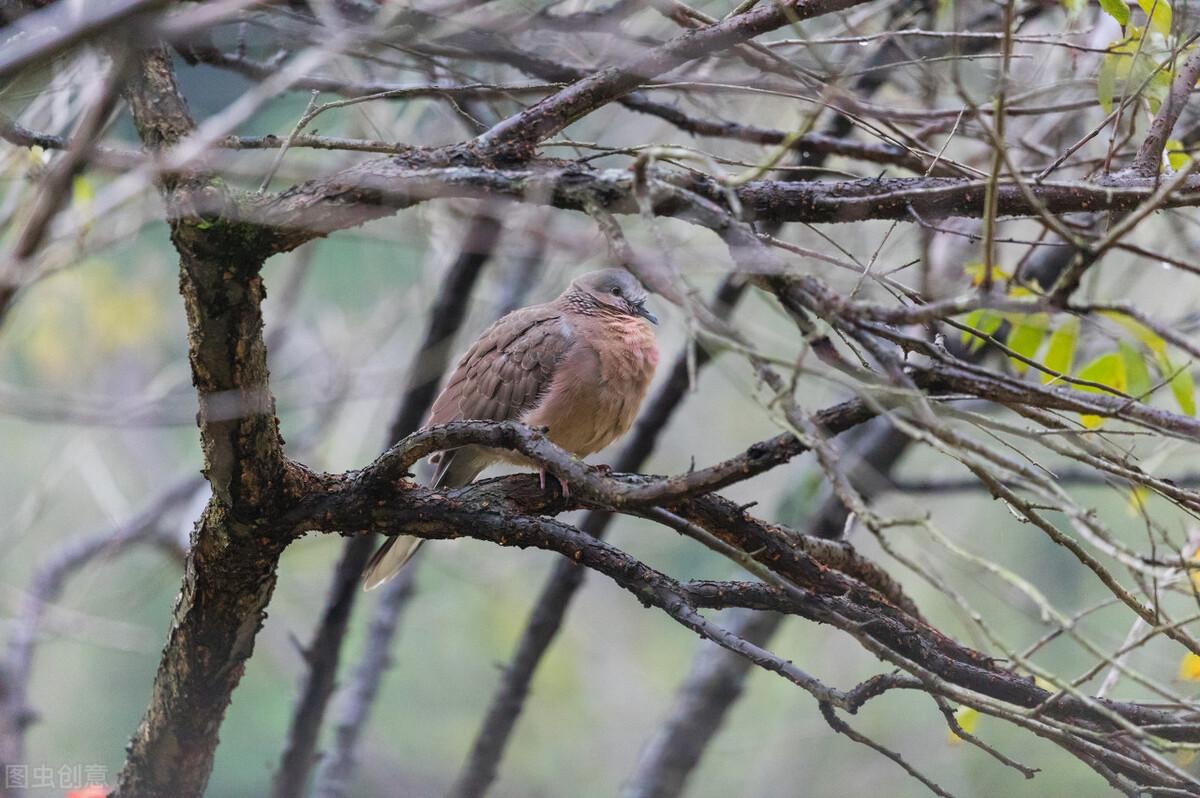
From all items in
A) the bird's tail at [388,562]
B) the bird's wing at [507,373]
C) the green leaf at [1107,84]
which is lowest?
the bird's tail at [388,562]

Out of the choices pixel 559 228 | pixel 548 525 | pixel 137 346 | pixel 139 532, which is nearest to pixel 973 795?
pixel 559 228

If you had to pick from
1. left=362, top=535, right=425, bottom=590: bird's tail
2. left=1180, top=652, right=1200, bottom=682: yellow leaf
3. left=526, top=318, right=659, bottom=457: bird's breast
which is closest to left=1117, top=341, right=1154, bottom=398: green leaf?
left=1180, top=652, right=1200, bottom=682: yellow leaf

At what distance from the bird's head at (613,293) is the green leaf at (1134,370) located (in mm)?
2250

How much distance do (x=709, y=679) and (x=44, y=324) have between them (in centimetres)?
534

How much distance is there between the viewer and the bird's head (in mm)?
4621

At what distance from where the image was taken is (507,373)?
4211 millimetres

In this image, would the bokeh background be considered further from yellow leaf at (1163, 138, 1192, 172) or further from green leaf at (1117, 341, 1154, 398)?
green leaf at (1117, 341, 1154, 398)

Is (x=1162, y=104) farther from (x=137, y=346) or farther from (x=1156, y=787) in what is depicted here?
(x=137, y=346)

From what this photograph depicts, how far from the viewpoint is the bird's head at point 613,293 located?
462 centimetres

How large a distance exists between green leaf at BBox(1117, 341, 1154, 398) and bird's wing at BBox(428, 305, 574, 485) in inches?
82.4

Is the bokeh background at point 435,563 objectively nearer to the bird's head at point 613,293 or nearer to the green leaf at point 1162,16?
the bird's head at point 613,293

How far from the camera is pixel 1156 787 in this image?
7.06 ft

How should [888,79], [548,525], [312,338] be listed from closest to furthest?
[548,525] → [888,79] → [312,338]

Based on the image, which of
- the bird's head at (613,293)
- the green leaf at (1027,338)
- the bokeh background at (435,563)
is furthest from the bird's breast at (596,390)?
the green leaf at (1027,338)
